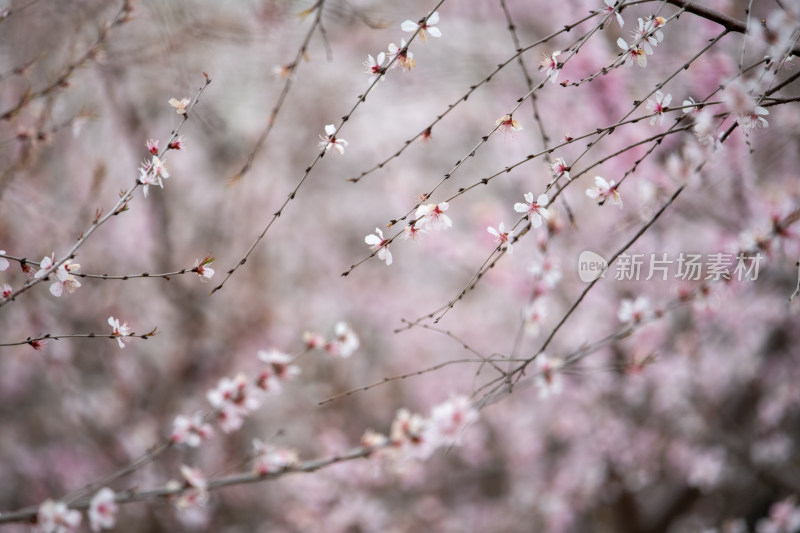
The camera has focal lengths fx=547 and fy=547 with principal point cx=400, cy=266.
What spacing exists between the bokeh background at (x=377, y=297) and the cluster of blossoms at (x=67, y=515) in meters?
1.04

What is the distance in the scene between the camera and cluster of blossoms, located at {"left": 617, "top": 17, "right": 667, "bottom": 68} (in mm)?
1304

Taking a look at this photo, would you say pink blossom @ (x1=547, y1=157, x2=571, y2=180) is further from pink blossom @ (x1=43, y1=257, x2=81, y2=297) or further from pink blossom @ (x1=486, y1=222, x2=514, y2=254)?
pink blossom @ (x1=43, y1=257, x2=81, y2=297)

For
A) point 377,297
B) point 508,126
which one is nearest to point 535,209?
point 508,126

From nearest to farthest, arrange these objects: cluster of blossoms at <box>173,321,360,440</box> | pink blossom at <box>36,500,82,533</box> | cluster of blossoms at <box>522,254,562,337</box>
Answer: pink blossom at <box>36,500,82,533</box>, cluster of blossoms at <box>173,321,360,440</box>, cluster of blossoms at <box>522,254,562,337</box>

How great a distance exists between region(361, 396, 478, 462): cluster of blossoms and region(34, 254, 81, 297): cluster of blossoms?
3.85 feet

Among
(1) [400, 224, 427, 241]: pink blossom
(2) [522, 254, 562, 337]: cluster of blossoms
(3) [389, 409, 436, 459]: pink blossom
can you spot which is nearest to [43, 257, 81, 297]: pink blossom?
(1) [400, 224, 427, 241]: pink blossom

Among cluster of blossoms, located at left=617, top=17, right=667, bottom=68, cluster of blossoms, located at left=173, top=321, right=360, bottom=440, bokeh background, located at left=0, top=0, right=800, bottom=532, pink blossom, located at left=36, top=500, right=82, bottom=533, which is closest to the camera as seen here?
cluster of blossoms, located at left=617, top=17, right=667, bottom=68

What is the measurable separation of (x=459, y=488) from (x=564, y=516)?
1.59m

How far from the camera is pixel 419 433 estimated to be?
7.25 ft

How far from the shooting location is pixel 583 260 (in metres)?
1.96

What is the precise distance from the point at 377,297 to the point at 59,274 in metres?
5.38

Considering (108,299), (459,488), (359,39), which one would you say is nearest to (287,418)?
(459,488)

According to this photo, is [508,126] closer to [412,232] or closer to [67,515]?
[412,232]

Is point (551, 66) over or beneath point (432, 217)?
over
